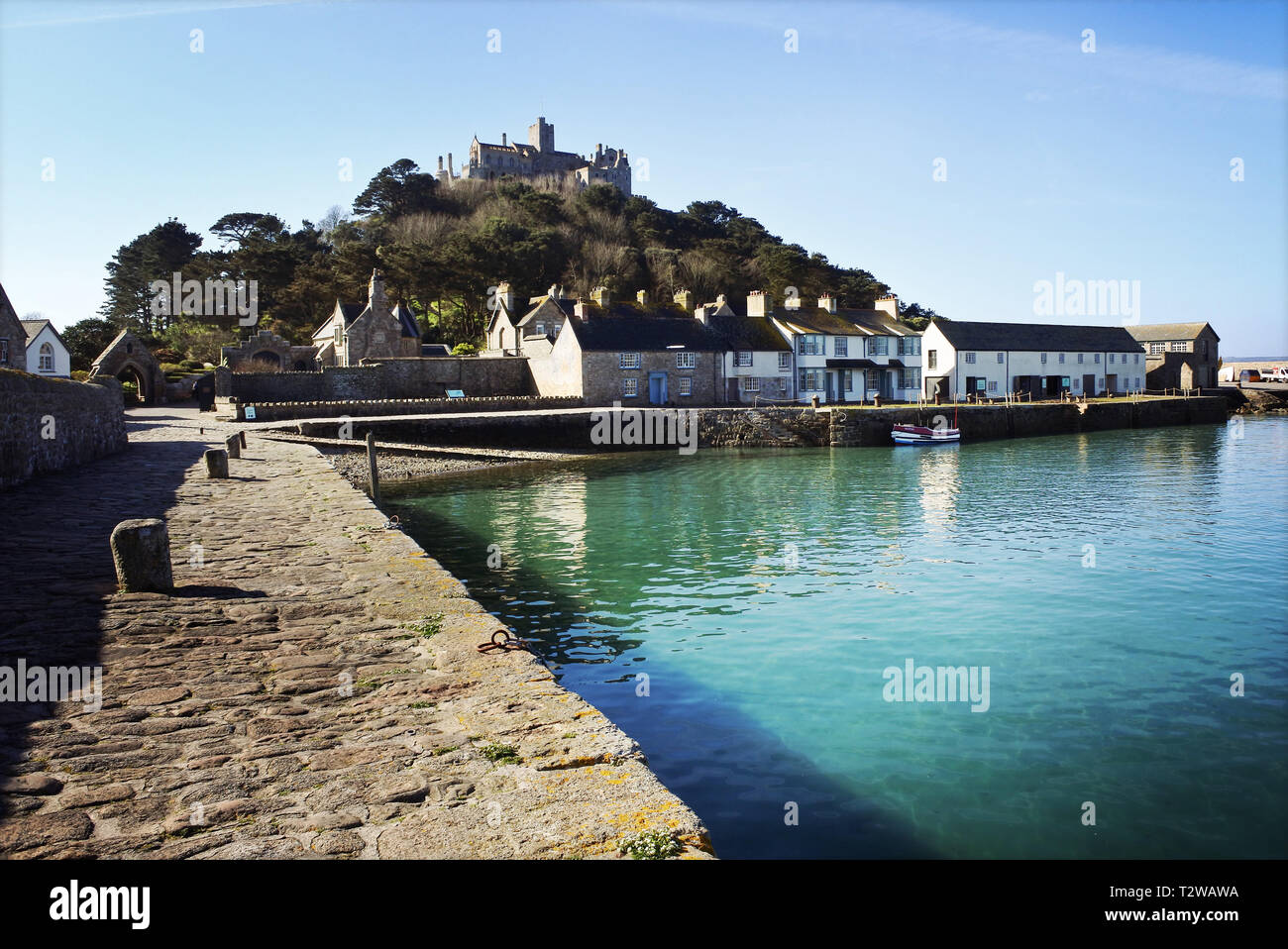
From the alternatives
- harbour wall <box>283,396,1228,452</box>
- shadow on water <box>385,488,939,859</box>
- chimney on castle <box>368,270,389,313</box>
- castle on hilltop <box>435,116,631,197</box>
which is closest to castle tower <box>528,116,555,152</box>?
castle on hilltop <box>435,116,631,197</box>

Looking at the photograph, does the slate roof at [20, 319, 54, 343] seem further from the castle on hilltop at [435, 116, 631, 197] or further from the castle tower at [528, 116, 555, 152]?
the castle tower at [528, 116, 555, 152]

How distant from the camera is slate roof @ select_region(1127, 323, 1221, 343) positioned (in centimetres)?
8156

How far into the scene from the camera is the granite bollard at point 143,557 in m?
7.94

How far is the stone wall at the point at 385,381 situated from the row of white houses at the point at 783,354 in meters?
2.44

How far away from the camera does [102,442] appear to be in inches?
862

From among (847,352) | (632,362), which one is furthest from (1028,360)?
(632,362)

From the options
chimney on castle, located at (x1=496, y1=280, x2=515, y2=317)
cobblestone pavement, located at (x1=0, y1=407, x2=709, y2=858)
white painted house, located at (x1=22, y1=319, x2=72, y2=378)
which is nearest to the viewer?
cobblestone pavement, located at (x1=0, y1=407, x2=709, y2=858)

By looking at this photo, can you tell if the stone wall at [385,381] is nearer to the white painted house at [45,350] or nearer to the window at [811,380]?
the white painted house at [45,350]

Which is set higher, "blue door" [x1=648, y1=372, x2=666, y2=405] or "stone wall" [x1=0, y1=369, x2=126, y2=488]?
"blue door" [x1=648, y1=372, x2=666, y2=405]

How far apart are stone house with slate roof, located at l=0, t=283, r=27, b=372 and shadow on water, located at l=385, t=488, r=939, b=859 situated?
35.8 m

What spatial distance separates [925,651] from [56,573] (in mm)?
9991

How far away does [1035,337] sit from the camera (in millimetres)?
68625

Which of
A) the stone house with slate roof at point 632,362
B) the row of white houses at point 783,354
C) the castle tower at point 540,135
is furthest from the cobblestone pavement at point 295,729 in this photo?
the castle tower at point 540,135

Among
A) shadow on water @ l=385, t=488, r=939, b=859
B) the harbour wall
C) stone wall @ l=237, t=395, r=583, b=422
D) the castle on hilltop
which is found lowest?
shadow on water @ l=385, t=488, r=939, b=859
